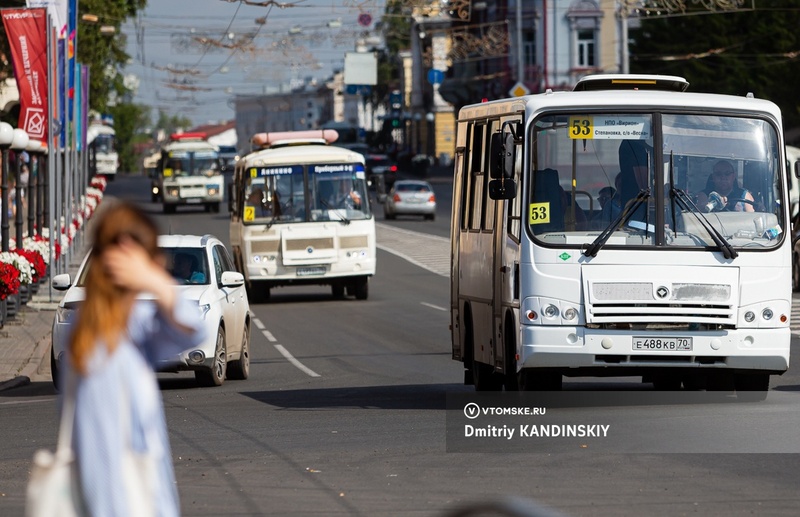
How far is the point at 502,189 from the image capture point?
1342 centimetres

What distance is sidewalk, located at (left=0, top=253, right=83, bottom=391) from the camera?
18812 millimetres

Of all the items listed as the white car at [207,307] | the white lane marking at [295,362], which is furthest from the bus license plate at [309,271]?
the white car at [207,307]

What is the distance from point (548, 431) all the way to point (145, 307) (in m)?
7.45

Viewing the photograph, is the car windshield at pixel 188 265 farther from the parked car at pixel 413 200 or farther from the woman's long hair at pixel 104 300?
the parked car at pixel 413 200

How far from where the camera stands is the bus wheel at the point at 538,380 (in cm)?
1373

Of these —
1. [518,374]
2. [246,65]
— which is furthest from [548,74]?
[518,374]

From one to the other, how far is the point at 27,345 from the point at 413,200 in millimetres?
43494

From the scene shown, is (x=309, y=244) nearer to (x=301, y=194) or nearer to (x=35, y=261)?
(x=301, y=194)

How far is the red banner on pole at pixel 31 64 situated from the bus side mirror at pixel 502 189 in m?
16.5


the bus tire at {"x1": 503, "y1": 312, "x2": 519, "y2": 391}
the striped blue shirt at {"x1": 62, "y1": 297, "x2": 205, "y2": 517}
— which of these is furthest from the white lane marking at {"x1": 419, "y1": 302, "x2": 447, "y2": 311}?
the striped blue shirt at {"x1": 62, "y1": 297, "x2": 205, "y2": 517}

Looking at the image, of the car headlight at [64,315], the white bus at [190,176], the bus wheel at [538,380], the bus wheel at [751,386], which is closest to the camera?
the bus wheel at [538,380]

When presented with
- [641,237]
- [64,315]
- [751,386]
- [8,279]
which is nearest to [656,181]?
[641,237]

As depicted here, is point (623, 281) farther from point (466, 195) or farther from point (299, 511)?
point (299, 511)

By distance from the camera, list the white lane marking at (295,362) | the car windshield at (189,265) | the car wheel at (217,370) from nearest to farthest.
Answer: the car wheel at (217,370)
the car windshield at (189,265)
the white lane marking at (295,362)
